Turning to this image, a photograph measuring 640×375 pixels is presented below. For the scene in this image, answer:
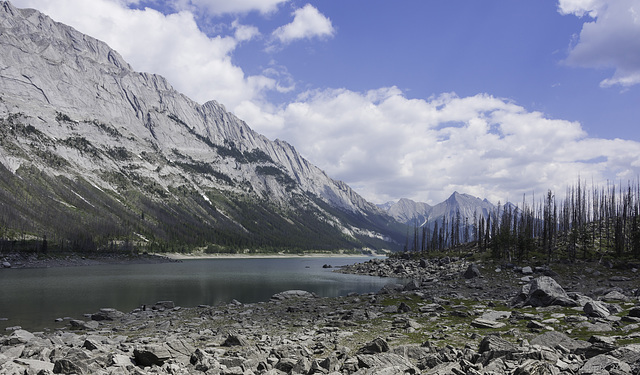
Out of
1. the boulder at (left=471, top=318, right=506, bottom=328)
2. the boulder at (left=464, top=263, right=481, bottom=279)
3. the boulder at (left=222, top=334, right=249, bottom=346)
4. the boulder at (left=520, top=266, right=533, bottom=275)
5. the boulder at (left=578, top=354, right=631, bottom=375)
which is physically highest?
the boulder at (left=578, top=354, right=631, bottom=375)

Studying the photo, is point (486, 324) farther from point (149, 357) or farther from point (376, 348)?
point (149, 357)

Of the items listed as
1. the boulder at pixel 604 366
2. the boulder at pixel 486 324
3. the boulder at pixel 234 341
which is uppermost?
the boulder at pixel 604 366

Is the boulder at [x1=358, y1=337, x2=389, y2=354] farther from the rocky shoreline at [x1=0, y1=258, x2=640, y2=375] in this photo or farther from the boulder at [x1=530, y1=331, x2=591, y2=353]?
the boulder at [x1=530, y1=331, x2=591, y2=353]

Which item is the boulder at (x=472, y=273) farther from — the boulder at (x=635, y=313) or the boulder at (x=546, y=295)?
the boulder at (x=635, y=313)

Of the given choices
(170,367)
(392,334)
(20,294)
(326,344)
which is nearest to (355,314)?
(392,334)

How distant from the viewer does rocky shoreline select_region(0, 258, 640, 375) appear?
17.9 meters

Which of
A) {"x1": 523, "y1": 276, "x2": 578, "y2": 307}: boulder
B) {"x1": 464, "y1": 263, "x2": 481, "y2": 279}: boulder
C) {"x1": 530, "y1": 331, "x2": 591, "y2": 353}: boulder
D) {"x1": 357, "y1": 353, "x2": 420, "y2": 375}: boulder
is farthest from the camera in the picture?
{"x1": 464, "y1": 263, "x2": 481, "y2": 279}: boulder

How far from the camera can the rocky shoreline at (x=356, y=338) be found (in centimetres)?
1786

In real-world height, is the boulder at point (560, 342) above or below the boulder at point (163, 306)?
above

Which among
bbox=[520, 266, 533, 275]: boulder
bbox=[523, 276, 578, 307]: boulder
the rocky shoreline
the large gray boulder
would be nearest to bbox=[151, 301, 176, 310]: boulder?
the rocky shoreline

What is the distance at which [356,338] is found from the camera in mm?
29266

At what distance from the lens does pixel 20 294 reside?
205 ft

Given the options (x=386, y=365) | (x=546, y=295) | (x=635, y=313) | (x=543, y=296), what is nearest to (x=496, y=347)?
(x=386, y=365)

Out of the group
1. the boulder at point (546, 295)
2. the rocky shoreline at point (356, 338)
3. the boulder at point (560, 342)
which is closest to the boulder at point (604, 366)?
the rocky shoreline at point (356, 338)
